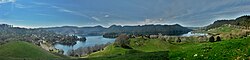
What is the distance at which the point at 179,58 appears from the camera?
24703 millimetres

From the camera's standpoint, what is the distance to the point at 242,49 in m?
21.3

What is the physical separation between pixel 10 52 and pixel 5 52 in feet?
6.75

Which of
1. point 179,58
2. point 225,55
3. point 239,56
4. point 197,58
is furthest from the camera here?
point 179,58

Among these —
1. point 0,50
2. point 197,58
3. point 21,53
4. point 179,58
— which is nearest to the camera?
point 197,58

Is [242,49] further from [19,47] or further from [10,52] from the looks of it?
[19,47]

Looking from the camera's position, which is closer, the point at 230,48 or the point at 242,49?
the point at 242,49

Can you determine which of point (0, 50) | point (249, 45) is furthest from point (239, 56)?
point (0, 50)

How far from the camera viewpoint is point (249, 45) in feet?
72.4

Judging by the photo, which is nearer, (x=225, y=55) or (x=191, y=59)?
(x=225, y=55)

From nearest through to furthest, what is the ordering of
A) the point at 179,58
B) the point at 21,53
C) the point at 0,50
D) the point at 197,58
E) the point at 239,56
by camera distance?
the point at 239,56, the point at 197,58, the point at 179,58, the point at 21,53, the point at 0,50

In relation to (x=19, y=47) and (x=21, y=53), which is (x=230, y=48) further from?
(x=19, y=47)

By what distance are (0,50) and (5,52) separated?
7415mm

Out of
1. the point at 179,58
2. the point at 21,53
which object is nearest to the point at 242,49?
the point at 179,58

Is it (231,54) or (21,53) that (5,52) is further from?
(231,54)
